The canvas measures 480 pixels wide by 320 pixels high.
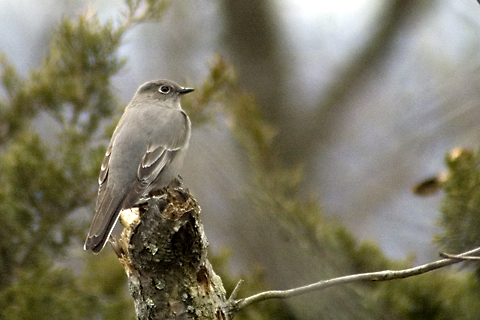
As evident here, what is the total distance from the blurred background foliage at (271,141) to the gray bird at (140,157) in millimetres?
477

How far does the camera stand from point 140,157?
4.67 meters

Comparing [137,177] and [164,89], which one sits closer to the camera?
[137,177]

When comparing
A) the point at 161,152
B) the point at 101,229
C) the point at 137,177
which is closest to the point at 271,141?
the point at 161,152

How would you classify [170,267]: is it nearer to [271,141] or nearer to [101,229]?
[101,229]

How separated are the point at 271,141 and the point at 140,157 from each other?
1.74 metres

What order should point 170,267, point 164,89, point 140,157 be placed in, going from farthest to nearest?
point 164,89 < point 140,157 < point 170,267

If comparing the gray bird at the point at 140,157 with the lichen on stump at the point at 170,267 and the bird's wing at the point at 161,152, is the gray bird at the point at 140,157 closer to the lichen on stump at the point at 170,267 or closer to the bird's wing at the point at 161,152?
the bird's wing at the point at 161,152

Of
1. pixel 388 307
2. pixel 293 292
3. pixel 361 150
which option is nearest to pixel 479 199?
pixel 388 307

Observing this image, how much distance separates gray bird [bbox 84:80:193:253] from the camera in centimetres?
414

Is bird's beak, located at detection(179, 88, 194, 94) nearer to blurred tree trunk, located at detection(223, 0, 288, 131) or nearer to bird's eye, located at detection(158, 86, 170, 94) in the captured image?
bird's eye, located at detection(158, 86, 170, 94)

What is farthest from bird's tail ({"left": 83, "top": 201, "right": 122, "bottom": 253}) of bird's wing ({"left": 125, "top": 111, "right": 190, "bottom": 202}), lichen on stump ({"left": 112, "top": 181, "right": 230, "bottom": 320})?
lichen on stump ({"left": 112, "top": 181, "right": 230, "bottom": 320})

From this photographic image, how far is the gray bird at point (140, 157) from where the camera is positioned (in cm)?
414

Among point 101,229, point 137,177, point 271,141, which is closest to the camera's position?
point 101,229

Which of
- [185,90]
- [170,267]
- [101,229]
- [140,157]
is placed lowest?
[170,267]
